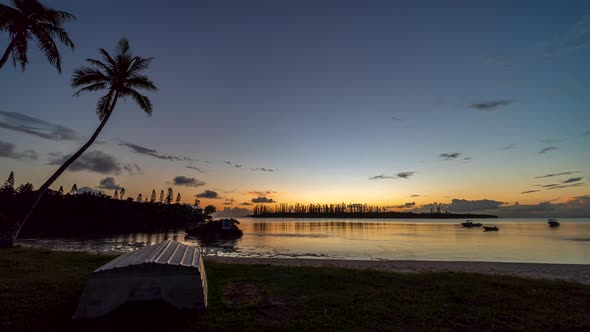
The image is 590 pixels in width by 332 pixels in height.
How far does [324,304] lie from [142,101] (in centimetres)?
2244

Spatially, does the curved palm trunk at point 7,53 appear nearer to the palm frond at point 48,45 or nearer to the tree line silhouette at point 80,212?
the palm frond at point 48,45

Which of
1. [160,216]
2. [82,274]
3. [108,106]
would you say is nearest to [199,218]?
[160,216]

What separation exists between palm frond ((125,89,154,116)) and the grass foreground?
14465 mm

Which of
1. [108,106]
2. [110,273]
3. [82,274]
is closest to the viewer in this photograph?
[110,273]

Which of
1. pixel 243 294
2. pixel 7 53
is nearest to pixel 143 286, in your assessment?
pixel 243 294

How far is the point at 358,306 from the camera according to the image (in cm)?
873

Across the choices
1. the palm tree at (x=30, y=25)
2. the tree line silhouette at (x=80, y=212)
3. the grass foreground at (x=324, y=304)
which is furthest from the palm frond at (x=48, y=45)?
the tree line silhouette at (x=80, y=212)

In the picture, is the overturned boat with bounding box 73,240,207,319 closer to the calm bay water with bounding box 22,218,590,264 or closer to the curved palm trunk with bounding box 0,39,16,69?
the curved palm trunk with bounding box 0,39,16,69

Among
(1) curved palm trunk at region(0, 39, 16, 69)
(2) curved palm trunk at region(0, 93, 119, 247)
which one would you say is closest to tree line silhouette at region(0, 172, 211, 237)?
(2) curved palm trunk at region(0, 93, 119, 247)

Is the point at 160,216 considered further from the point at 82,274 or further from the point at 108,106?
the point at 82,274

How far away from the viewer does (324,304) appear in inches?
352

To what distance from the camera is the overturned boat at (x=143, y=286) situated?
720 centimetres

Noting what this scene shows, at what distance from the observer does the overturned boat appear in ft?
23.6

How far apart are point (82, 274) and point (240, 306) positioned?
8.33m
